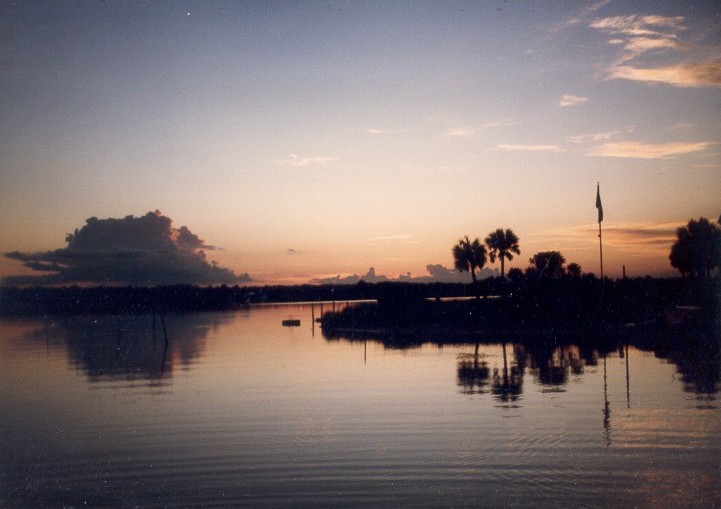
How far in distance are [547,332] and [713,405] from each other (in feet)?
117

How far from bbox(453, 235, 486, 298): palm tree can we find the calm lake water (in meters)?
68.6

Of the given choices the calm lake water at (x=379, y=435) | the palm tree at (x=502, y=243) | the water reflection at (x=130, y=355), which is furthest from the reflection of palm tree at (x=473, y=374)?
the palm tree at (x=502, y=243)

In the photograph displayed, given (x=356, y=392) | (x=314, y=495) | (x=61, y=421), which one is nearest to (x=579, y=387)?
(x=356, y=392)

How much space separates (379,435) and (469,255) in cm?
9112

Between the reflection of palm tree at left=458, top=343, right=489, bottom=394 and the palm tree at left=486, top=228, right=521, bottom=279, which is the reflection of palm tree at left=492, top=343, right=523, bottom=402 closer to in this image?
the reflection of palm tree at left=458, top=343, right=489, bottom=394

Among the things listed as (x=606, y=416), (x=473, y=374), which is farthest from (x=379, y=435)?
(x=473, y=374)

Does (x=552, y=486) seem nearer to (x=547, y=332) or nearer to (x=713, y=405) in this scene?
(x=713, y=405)

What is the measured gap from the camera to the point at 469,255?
109 metres

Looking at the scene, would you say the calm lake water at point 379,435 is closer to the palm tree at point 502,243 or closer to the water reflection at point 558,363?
the water reflection at point 558,363

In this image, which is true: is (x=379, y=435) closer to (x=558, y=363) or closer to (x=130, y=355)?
(x=558, y=363)

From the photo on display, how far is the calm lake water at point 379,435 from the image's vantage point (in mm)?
14430

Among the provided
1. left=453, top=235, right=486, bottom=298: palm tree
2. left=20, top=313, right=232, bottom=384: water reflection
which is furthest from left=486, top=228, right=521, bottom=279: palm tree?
left=20, top=313, right=232, bottom=384: water reflection

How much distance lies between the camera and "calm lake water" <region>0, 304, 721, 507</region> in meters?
14.4

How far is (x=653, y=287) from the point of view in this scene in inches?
3223
